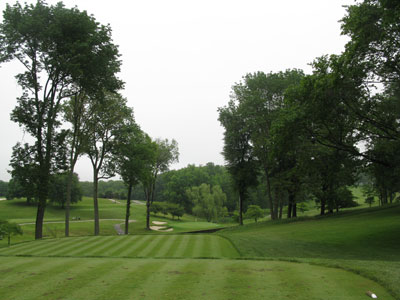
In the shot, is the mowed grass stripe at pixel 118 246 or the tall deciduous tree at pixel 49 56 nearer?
the mowed grass stripe at pixel 118 246

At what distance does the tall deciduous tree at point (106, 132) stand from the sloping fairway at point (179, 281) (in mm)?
21293

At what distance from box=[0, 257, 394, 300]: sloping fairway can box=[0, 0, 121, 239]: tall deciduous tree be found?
508 inches

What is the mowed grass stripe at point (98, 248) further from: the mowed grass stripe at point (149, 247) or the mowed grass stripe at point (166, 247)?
the mowed grass stripe at point (166, 247)

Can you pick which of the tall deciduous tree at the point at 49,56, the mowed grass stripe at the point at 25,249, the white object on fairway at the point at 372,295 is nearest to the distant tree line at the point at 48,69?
the tall deciduous tree at the point at 49,56

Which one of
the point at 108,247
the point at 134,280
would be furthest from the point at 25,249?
the point at 134,280

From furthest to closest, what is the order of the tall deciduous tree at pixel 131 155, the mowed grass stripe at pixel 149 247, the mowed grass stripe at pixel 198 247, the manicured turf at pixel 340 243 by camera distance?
1. the tall deciduous tree at pixel 131 155
2. the manicured turf at pixel 340 243
3. the mowed grass stripe at pixel 149 247
4. the mowed grass stripe at pixel 198 247

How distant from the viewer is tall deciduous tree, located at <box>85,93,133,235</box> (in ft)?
92.0

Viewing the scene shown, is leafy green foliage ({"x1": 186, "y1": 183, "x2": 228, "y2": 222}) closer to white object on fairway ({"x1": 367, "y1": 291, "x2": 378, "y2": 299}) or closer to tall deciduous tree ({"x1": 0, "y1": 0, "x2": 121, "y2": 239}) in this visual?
tall deciduous tree ({"x1": 0, "y1": 0, "x2": 121, "y2": 239})

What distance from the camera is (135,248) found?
13195mm

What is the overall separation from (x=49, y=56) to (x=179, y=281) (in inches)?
728

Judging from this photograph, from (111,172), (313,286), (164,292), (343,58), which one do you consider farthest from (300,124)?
(111,172)

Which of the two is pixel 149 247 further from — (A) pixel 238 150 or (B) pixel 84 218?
(B) pixel 84 218

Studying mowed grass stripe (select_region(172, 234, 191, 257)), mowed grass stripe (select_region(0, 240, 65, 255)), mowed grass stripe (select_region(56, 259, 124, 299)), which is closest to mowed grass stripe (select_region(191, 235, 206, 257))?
mowed grass stripe (select_region(172, 234, 191, 257))

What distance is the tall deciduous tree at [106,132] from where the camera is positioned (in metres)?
28.0
